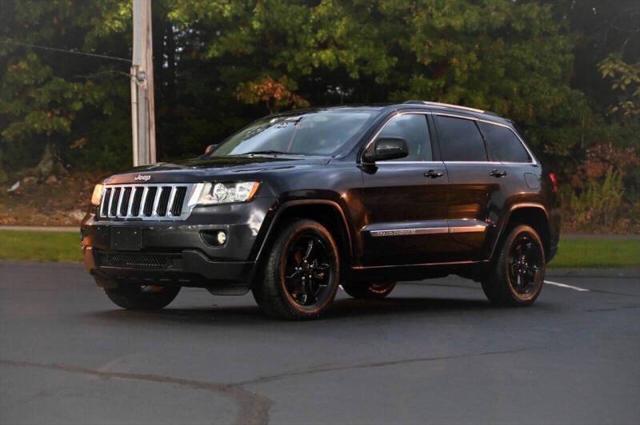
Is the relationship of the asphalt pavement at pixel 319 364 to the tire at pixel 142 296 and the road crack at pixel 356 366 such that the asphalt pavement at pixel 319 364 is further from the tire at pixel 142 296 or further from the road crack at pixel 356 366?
the tire at pixel 142 296

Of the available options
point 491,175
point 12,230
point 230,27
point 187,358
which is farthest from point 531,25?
point 187,358

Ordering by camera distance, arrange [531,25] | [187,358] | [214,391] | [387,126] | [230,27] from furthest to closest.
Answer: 1. [531,25]
2. [230,27]
3. [387,126]
4. [187,358]
5. [214,391]

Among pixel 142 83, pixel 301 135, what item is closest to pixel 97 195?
pixel 301 135

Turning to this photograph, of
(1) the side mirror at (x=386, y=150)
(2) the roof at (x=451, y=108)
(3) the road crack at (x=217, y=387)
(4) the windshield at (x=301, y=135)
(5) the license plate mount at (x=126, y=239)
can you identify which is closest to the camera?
(3) the road crack at (x=217, y=387)

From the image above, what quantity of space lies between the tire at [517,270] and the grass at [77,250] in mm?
6270

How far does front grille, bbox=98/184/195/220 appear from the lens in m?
9.62

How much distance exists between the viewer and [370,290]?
12.7 m

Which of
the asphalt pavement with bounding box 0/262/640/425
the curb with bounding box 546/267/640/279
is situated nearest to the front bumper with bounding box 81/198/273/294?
the asphalt pavement with bounding box 0/262/640/425

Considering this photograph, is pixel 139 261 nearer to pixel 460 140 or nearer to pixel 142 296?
pixel 142 296

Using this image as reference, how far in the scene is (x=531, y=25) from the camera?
1113 inches

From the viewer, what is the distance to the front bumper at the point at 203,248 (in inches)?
374

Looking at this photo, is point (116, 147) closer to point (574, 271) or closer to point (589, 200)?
point (589, 200)

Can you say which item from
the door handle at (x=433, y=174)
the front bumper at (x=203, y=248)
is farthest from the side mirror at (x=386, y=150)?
the front bumper at (x=203, y=248)

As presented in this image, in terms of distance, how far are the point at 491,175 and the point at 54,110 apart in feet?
57.8
